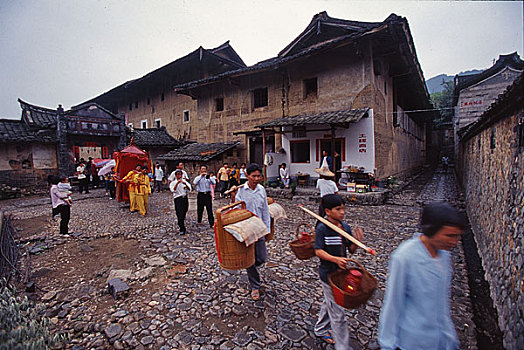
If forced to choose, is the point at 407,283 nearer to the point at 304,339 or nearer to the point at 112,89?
the point at 304,339

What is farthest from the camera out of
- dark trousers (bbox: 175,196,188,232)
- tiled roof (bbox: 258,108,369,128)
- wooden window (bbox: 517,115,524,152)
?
tiled roof (bbox: 258,108,369,128)

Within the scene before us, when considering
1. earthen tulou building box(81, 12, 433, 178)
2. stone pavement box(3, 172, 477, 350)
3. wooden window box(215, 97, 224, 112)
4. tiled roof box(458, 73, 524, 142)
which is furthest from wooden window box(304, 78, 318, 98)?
tiled roof box(458, 73, 524, 142)

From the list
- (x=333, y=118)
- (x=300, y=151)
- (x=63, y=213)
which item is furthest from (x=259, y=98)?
(x=63, y=213)

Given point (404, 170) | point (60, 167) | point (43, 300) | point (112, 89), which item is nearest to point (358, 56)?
point (404, 170)

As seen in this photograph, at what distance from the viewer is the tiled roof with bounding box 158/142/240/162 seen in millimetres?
15008

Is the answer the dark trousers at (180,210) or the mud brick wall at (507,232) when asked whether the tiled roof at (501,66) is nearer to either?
the mud brick wall at (507,232)

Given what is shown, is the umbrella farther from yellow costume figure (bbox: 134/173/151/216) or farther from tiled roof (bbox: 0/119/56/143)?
tiled roof (bbox: 0/119/56/143)

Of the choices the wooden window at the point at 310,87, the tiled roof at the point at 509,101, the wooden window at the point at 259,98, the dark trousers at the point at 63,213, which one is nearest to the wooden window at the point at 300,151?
the wooden window at the point at 310,87

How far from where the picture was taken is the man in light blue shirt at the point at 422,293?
1.71 m

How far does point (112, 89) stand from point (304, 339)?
2793 centimetres

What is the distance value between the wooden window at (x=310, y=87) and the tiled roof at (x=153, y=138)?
33.4 ft

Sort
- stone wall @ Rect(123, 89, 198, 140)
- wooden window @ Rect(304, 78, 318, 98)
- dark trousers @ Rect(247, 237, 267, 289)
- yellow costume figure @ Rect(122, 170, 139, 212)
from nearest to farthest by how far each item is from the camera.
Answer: dark trousers @ Rect(247, 237, 267, 289) < yellow costume figure @ Rect(122, 170, 139, 212) < wooden window @ Rect(304, 78, 318, 98) < stone wall @ Rect(123, 89, 198, 140)

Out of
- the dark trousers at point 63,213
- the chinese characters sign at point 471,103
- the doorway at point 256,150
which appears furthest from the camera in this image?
the chinese characters sign at point 471,103

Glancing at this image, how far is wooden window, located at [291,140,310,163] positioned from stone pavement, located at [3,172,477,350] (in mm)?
7303
